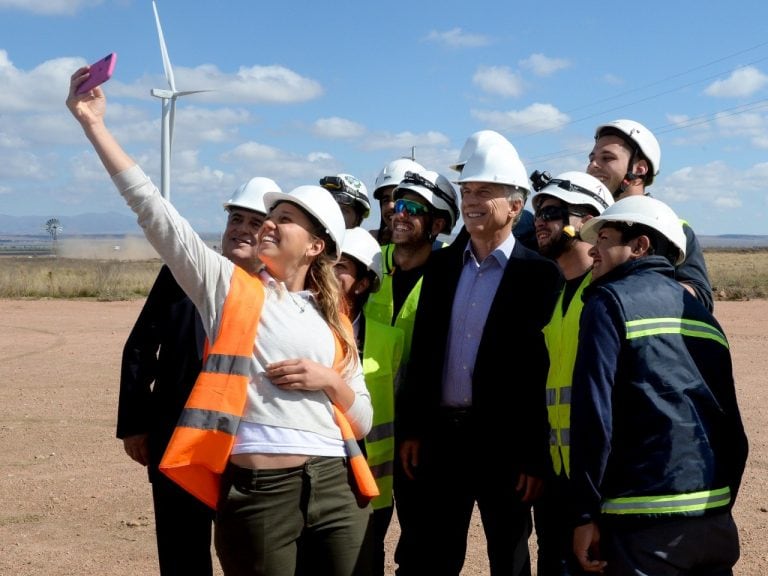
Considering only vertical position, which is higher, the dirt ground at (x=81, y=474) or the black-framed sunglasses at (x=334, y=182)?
the black-framed sunglasses at (x=334, y=182)

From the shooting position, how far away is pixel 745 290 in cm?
2747

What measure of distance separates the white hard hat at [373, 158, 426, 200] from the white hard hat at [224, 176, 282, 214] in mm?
1639

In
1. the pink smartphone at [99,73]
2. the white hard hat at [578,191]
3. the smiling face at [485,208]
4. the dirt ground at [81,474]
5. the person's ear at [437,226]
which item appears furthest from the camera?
the dirt ground at [81,474]

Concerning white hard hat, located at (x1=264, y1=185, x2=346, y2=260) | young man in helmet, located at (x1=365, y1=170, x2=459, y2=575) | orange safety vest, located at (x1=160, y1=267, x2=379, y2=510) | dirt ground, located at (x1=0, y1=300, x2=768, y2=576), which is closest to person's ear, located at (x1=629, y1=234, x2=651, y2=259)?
white hard hat, located at (x1=264, y1=185, x2=346, y2=260)

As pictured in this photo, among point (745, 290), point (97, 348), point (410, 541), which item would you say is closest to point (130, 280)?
point (97, 348)

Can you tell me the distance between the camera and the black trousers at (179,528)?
416 cm

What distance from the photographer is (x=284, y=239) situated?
344 cm

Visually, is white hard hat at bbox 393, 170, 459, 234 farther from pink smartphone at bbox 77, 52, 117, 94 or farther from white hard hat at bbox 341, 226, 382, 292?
pink smartphone at bbox 77, 52, 117, 94

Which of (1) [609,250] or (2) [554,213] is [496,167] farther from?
(1) [609,250]

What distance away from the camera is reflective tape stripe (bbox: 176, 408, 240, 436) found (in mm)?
3061

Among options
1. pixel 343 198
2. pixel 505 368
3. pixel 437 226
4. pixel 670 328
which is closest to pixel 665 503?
pixel 670 328

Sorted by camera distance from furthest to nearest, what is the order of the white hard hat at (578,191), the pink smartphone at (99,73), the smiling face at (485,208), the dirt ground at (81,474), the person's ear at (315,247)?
the dirt ground at (81,474)
the white hard hat at (578,191)
the smiling face at (485,208)
the person's ear at (315,247)
the pink smartphone at (99,73)

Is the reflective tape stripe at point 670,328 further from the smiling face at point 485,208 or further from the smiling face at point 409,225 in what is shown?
the smiling face at point 409,225

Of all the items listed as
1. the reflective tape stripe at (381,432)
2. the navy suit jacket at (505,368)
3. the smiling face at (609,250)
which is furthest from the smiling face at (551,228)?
the reflective tape stripe at (381,432)
